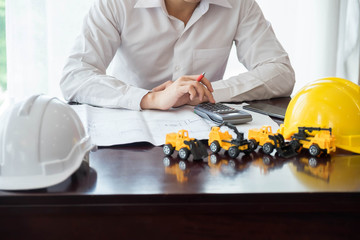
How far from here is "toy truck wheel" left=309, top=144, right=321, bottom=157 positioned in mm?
829

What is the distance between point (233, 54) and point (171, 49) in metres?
1.32

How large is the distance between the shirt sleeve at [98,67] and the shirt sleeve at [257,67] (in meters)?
0.31

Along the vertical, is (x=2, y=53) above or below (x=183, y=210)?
above

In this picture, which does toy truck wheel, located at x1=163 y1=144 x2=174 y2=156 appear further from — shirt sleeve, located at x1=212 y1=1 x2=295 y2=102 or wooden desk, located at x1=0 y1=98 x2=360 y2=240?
shirt sleeve, located at x1=212 y1=1 x2=295 y2=102

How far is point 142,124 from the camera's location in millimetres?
1067

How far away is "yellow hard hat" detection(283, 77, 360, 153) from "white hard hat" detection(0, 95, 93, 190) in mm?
470

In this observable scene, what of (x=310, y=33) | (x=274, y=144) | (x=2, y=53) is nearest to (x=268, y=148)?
(x=274, y=144)

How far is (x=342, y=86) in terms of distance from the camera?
0.90 m

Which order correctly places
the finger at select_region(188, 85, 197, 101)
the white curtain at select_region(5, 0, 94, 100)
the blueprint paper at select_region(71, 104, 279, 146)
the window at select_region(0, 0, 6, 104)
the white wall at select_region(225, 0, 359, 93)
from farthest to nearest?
the white wall at select_region(225, 0, 359, 93)
the window at select_region(0, 0, 6, 104)
the white curtain at select_region(5, 0, 94, 100)
the finger at select_region(188, 85, 197, 101)
the blueprint paper at select_region(71, 104, 279, 146)

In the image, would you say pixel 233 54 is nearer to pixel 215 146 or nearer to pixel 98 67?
pixel 98 67

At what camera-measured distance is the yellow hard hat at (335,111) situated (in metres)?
0.87

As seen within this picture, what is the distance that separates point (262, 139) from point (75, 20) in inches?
78.6

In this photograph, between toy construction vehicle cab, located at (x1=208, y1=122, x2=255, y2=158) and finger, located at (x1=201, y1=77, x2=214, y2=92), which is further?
finger, located at (x1=201, y1=77, x2=214, y2=92)

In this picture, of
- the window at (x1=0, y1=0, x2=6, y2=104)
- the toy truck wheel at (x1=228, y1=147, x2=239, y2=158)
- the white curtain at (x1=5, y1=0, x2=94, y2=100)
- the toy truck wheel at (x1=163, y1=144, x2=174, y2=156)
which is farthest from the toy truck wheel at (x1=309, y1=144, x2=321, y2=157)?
the window at (x1=0, y1=0, x2=6, y2=104)
